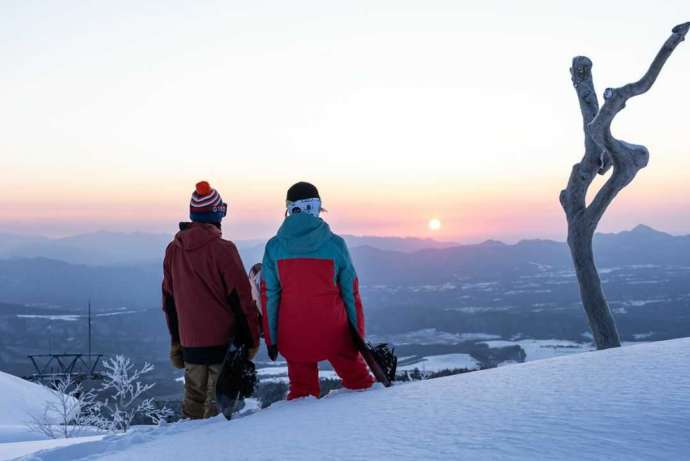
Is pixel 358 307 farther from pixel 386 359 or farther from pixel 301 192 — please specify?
pixel 301 192

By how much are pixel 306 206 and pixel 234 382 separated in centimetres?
141

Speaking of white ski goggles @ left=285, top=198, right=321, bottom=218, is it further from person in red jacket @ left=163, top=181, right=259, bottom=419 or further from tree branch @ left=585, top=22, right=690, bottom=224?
tree branch @ left=585, top=22, right=690, bottom=224

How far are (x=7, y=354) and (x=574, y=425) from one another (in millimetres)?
149882

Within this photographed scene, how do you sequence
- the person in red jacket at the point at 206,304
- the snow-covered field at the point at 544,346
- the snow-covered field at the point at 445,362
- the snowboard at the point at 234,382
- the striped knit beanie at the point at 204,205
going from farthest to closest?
the snow-covered field at the point at 544,346 → the snow-covered field at the point at 445,362 → the striped knit beanie at the point at 204,205 → the person in red jacket at the point at 206,304 → the snowboard at the point at 234,382

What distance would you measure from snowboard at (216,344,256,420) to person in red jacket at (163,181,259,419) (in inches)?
6.5

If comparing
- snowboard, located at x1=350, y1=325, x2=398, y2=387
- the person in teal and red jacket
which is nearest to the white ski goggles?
the person in teal and red jacket

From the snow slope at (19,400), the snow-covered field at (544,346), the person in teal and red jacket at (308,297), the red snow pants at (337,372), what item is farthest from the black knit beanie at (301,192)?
the snow-covered field at (544,346)

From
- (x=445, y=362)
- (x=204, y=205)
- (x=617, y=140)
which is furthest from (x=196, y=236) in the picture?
(x=445, y=362)

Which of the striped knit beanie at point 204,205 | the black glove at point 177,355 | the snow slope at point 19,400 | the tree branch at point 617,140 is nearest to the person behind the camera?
the striped knit beanie at point 204,205

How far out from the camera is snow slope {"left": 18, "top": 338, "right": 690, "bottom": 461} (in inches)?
92.8

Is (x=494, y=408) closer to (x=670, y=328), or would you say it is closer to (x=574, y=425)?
(x=574, y=425)

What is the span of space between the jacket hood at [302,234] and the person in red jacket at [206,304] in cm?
52

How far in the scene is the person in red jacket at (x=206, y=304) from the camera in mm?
5055

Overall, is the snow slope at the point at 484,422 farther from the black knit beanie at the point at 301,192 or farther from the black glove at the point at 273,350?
the black knit beanie at the point at 301,192
